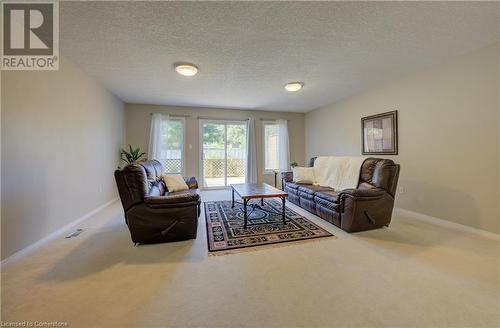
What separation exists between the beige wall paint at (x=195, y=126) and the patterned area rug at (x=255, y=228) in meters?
2.33

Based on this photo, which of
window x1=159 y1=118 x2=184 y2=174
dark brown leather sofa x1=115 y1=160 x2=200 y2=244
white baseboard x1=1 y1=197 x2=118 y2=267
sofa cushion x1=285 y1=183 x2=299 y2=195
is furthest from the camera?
window x1=159 y1=118 x2=184 y2=174

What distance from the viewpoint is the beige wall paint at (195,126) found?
5.17m

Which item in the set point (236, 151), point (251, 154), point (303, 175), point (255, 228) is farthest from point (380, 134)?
point (236, 151)

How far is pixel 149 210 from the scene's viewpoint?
2271mm

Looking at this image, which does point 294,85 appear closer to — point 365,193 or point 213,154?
point 365,193

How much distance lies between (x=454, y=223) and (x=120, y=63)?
5243 millimetres

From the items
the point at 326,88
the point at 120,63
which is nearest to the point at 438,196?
the point at 326,88

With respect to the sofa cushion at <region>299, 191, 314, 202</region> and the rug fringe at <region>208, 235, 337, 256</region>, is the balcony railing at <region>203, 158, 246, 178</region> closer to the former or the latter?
the sofa cushion at <region>299, 191, 314, 202</region>

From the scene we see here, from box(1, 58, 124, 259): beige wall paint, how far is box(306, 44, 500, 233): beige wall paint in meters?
5.18

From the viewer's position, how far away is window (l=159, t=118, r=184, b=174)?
530 centimetres

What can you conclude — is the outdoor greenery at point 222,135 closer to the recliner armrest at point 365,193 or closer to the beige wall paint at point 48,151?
the beige wall paint at point 48,151

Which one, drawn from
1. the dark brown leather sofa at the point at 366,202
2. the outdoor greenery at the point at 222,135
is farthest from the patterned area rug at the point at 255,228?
the outdoor greenery at the point at 222,135

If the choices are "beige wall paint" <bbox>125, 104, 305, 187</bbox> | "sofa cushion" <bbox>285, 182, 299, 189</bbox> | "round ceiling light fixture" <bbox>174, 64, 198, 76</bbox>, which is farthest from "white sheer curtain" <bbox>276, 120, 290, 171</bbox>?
"round ceiling light fixture" <bbox>174, 64, 198, 76</bbox>

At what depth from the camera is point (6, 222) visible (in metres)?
1.92
